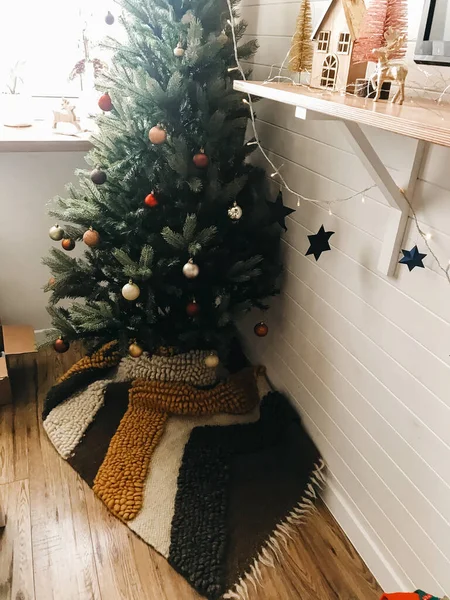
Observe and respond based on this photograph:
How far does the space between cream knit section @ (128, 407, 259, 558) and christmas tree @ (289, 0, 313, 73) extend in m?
1.17

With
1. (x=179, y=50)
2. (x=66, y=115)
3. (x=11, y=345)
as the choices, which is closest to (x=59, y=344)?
(x=11, y=345)

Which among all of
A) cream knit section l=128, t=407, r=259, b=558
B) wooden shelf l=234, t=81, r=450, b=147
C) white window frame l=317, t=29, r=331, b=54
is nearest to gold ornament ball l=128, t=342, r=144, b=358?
cream knit section l=128, t=407, r=259, b=558

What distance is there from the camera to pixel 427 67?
3.52 ft

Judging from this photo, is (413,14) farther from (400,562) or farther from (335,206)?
(400,562)

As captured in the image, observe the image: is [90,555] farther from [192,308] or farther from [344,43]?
[344,43]

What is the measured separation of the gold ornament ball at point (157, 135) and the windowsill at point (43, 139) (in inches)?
22.1

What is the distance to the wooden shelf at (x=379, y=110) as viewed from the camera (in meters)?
0.74

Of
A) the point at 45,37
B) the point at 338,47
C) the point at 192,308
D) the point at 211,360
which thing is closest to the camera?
the point at 338,47

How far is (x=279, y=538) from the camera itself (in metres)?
1.51

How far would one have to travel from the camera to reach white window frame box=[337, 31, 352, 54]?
107 cm

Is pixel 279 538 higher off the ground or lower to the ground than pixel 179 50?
lower

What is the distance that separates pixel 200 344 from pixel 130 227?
517 mm

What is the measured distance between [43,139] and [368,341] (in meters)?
1.36

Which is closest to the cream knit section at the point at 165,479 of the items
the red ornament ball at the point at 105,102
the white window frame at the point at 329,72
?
the red ornament ball at the point at 105,102
